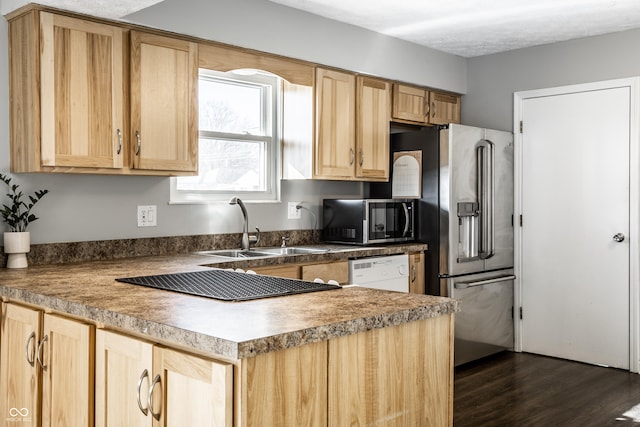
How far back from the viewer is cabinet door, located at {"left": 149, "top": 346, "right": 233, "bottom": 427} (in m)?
1.45

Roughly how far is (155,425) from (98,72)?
197cm

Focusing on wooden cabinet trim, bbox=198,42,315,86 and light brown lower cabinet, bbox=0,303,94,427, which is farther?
wooden cabinet trim, bbox=198,42,315,86

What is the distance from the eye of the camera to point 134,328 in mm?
1722

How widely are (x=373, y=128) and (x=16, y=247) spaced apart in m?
2.57

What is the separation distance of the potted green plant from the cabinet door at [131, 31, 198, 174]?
0.56m

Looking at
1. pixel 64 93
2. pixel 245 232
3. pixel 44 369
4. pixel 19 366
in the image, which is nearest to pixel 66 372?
pixel 44 369

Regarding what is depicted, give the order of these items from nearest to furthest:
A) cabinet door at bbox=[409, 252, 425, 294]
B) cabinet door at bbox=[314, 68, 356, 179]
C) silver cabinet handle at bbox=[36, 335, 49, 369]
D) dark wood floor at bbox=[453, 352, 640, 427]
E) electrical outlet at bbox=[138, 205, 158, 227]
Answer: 1. silver cabinet handle at bbox=[36, 335, 49, 369]
2. dark wood floor at bbox=[453, 352, 640, 427]
3. electrical outlet at bbox=[138, 205, 158, 227]
4. cabinet door at bbox=[314, 68, 356, 179]
5. cabinet door at bbox=[409, 252, 425, 294]

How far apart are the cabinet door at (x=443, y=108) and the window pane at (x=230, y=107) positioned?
1.63 meters

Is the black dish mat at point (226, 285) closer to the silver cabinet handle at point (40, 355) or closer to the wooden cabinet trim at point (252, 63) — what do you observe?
the silver cabinet handle at point (40, 355)

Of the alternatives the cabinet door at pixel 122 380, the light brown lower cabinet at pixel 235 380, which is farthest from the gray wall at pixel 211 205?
the cabinet door at pixel 122 380

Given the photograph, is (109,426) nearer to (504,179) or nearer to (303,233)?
(303,233)

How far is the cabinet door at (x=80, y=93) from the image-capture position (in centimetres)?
288

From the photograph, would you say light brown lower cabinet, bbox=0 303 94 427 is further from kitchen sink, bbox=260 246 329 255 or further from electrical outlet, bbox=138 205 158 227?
kitchen sink, bbox=260 246 329 255

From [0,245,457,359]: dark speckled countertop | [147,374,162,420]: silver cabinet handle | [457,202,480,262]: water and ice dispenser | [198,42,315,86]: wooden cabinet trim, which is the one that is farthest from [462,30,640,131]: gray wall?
[147,374,162,420]: silver cabinet handle
